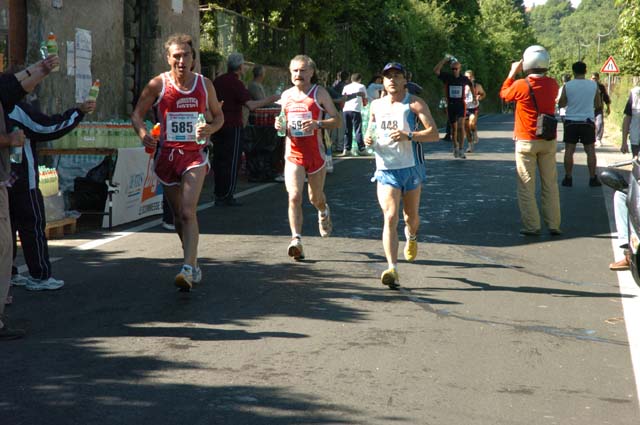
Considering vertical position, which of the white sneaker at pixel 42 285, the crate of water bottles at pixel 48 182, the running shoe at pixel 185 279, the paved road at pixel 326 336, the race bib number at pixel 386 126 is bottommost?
the paved road at pixel 326 336

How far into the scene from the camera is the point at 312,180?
974 centimetres

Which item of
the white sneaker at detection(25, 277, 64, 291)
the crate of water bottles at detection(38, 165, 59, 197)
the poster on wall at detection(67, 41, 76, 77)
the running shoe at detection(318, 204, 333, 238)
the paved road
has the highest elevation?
the poster on wall at detection(67, 41, 76, 77)

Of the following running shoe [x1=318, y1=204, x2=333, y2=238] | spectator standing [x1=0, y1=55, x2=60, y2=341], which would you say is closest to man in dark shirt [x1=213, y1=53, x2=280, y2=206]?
running shoe [x1=318, y1=204, x2=333, y2=238]

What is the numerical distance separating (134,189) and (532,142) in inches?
184

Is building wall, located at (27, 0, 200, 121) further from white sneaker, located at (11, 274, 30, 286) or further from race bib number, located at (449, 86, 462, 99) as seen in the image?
white sneaker, located at (11, 274, 30, 286)

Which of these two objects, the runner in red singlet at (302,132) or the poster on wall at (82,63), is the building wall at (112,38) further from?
the runner in red singlet at (302,132)

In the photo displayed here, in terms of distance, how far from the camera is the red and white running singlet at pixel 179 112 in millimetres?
8055

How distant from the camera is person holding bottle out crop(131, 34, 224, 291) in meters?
7.99

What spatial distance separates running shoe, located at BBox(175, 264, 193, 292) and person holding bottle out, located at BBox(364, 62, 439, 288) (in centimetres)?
158

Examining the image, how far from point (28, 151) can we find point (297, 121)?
8.77 feet

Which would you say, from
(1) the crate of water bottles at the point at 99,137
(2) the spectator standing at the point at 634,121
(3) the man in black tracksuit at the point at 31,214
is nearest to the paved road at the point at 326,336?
(3) the man in black tracksuit at the point at 31,214

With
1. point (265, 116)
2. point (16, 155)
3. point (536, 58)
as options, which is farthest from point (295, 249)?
point (265, 116)

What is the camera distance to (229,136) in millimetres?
14000

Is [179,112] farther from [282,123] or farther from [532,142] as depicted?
[532,142]
